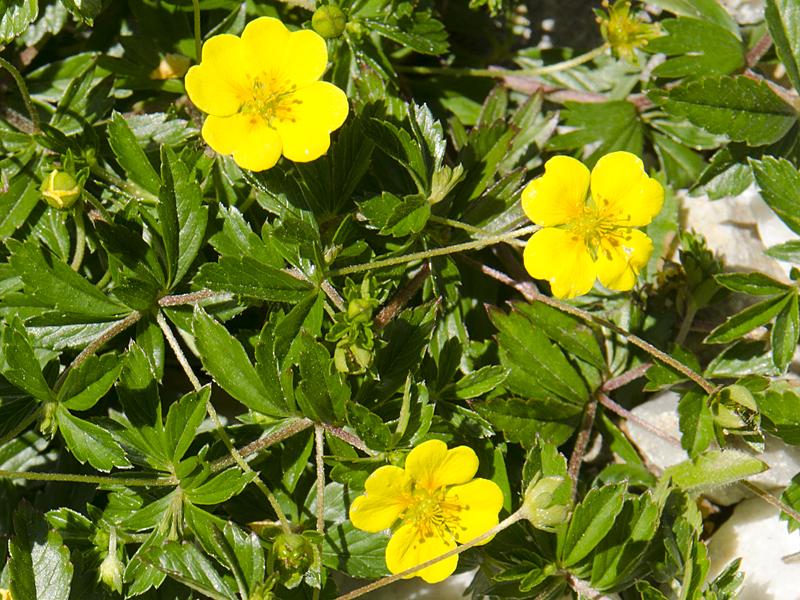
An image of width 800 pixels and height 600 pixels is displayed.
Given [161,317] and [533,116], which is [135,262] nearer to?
[161,317]

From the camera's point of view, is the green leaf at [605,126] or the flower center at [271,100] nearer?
the flower center at [271,100]

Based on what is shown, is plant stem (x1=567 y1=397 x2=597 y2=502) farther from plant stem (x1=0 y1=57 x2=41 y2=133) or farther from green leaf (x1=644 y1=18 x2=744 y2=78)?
plant stem (x1=0 y1=57 x2=41 y2=133)

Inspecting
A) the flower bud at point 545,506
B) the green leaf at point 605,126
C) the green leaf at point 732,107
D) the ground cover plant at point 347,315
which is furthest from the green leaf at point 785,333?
the flower bud at point 545,506

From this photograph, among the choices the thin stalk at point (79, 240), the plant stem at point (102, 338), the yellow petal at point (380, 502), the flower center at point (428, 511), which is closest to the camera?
the yellow petal at point (380, 502)

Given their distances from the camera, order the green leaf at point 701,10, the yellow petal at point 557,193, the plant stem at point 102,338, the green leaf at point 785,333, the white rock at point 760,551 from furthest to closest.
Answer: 1. the green leaf at point 701,10
2. the white rock at point 760,551
3. the green leaf at point 785,333
4. the plant stem at point 102,338
5. the yellow petal at point 557,193

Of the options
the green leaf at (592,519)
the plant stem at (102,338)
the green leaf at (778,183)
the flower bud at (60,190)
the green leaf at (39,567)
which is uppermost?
the green leaf at (778,183)

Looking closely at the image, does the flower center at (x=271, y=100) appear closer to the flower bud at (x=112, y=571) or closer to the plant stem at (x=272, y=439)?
the plant stem at (x=272, y=439)

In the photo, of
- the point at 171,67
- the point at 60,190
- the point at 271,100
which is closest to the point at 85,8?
the point at 171,67
